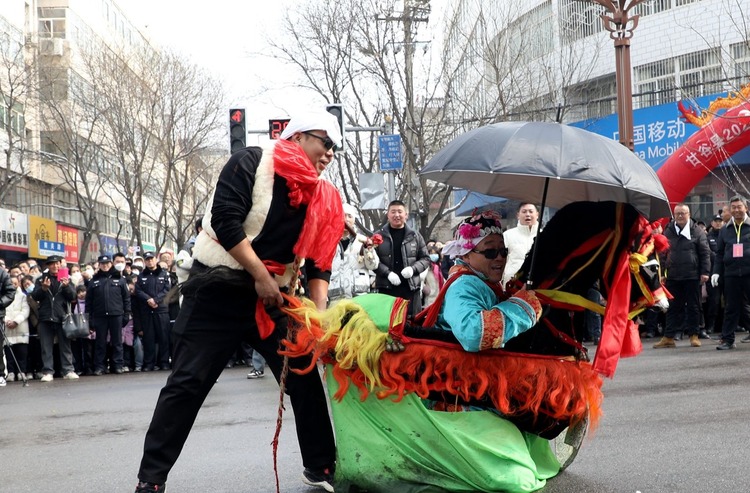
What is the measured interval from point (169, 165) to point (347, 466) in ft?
106

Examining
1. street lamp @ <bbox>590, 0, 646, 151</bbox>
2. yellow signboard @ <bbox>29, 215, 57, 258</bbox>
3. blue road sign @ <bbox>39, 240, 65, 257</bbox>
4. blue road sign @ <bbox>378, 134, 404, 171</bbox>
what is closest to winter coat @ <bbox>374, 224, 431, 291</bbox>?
street lamp @ <bbox>590, 0, 646, 151</bbox>

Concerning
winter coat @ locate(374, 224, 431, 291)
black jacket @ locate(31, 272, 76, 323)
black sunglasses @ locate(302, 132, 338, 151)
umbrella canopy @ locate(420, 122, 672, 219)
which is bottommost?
black jacket @ locate(31, 272, 76, 323)

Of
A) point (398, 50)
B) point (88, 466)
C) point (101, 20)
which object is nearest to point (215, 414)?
point (88, 466)

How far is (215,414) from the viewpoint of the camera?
8.70 meters

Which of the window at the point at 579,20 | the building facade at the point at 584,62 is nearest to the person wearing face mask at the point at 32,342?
the building facade at the point at 584,62

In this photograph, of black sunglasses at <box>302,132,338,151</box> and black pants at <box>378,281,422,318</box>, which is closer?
black sunglasses at <box>302,132,338,151</box>

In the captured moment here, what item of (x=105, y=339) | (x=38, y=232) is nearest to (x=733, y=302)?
(x=105, y=339)

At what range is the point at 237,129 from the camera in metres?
16.7

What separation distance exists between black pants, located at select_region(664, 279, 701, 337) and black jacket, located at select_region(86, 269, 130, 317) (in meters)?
8.30

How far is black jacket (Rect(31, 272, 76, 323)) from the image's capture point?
1475 centimetres

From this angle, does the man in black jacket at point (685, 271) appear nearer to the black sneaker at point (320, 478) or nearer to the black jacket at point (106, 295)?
the black jacket at point (106, 295)

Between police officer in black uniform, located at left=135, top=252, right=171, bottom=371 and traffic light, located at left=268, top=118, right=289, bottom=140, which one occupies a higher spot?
traffic light, located at left=268, top=118, right=289, bottom=140

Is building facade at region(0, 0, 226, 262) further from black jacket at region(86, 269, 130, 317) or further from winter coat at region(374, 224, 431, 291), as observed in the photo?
winter coat at region(374, 224, 431, 291)

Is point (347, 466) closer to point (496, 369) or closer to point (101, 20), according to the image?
point (496, 369)
